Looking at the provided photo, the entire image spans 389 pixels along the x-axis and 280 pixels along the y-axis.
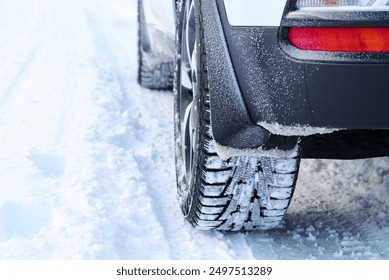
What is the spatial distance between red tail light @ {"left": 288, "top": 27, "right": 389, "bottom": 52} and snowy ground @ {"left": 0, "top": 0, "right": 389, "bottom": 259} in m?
0.72

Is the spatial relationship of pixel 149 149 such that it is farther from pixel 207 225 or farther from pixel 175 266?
pixel 175 266

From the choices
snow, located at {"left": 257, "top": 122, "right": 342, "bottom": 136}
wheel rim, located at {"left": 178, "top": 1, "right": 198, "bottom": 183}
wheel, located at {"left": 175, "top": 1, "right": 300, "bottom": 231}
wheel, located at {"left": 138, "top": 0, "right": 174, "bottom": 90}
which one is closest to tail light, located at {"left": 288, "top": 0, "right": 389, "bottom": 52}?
snow, located at {"left": 257, "top": 122, "right": 342, "bottom": 136}

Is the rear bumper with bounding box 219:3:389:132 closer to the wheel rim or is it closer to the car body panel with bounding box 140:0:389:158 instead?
the car body panel with bounding box 140:0:389:158

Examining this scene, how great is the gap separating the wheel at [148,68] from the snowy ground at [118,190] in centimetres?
8

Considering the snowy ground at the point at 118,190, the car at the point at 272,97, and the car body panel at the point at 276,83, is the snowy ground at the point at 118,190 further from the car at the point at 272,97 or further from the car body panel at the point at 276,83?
the car body panel at the point at 276,83

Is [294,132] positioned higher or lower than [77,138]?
higher

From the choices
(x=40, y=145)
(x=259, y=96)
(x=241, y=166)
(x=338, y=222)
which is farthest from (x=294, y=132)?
(x=40, y=145)

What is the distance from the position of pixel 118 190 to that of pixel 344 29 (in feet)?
3.69

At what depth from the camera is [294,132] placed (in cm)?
154

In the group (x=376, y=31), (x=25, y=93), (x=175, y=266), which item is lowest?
(x=25, y=93)

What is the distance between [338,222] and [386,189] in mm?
271

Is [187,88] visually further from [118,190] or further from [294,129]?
[294,129]

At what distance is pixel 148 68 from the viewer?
3.85 metres

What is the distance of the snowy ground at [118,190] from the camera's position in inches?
76.0
